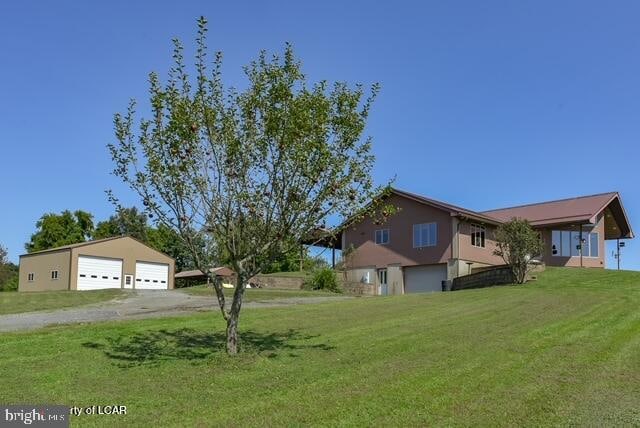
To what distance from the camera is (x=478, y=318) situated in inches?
606

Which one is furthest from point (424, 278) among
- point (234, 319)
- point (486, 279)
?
point (234, 319)

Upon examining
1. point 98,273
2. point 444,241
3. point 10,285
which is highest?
point 444,241

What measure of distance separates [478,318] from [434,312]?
5.85 feet

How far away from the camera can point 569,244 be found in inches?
1582

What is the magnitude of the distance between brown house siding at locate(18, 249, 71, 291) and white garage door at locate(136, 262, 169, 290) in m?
5.70

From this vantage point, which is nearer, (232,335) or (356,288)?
(232,335)

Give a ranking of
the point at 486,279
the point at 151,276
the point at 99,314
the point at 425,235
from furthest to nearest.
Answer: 1. the point at 151,276
2. the point at 425,235
3. the point at 486,279
4. the point at 99,314

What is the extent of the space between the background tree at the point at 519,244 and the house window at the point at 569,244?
13058 mm

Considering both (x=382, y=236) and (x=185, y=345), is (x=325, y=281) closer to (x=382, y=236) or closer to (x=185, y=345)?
(x=382, y=236)

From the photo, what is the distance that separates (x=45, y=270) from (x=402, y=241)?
2803 centimetres

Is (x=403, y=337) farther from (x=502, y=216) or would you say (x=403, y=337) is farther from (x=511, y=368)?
(x=502, y=216)

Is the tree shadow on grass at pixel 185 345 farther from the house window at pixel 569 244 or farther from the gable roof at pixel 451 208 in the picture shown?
the house window at pixel 569 244

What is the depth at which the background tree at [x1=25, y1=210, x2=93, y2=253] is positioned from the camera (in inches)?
2584

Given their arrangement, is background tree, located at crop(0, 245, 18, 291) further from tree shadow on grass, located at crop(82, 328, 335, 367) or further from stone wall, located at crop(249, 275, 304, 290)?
tree shadow on grass, located at crop(82, 328, 335, 367)
